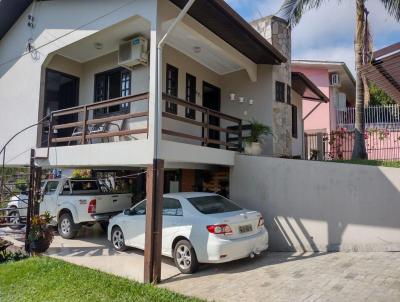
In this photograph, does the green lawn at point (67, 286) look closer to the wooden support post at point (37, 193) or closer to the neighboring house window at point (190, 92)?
the wooden support post at point (37, 193)

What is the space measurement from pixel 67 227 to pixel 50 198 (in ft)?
3.93

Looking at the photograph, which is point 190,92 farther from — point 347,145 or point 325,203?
point 347,145

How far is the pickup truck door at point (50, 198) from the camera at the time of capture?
1159cm

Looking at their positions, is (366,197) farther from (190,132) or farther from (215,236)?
(190,132)

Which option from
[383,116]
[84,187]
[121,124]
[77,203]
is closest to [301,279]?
[77,203]

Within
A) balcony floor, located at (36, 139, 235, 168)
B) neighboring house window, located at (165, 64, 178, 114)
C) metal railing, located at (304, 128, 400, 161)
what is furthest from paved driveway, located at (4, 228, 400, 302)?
metal railing, located at (304, 128, 400, 161)

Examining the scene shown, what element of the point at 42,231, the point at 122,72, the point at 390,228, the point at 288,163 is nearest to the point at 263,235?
the point at 288,163

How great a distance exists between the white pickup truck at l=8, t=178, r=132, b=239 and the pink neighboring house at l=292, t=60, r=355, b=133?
13.6 meters

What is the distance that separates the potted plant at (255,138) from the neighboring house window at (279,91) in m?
1.38

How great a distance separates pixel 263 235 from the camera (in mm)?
8195

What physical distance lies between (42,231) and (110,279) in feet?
11.0

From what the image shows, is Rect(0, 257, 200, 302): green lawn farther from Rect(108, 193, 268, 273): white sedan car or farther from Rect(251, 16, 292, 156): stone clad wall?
Rect(251, 16, 292, 156): stone clad wall

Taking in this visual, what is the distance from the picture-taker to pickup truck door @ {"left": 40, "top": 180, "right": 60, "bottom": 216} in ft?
38.0

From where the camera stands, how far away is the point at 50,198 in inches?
461
